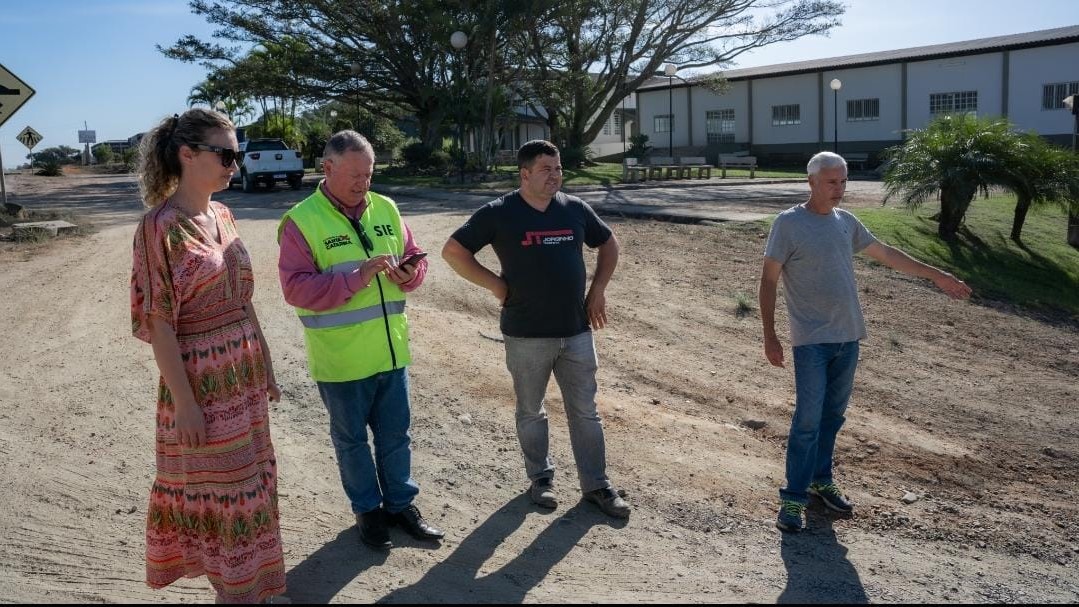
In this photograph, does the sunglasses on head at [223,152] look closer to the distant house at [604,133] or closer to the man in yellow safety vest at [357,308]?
the man in yellow safety vest at [357,308]

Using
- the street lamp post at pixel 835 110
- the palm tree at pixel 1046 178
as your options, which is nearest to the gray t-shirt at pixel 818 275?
the palm tree at pixel 1046 178

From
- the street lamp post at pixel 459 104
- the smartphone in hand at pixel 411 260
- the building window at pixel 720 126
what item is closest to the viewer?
the smartphone in hand at pixel 411 260

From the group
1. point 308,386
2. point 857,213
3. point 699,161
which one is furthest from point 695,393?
point 699,161

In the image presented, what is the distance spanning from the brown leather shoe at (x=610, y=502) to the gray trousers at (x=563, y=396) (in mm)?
36

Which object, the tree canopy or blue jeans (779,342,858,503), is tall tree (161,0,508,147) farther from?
blue jeans (779,342,858,503)

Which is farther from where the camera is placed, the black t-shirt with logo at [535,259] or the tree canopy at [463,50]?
the tree canopy at [463,50]

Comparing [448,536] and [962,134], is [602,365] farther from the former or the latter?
[962,134]

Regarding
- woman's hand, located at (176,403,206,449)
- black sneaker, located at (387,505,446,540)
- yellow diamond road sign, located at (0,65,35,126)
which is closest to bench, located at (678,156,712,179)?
yellow diamond road sign, located at (0,65,35,126)

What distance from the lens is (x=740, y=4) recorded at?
3534cm

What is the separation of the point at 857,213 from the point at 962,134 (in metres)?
2.07

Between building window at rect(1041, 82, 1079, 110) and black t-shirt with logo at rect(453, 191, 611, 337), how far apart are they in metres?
36.0

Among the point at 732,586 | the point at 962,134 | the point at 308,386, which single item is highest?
the point at 962,134

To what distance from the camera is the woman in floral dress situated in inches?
129

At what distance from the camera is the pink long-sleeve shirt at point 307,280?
404 centimetres
